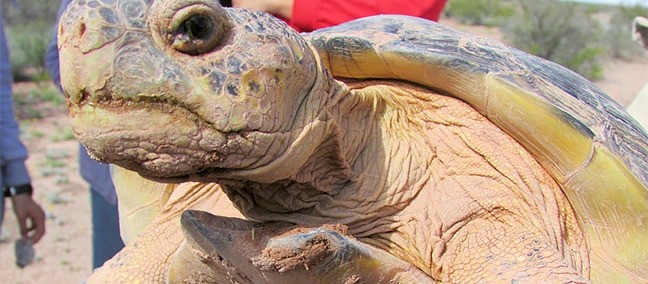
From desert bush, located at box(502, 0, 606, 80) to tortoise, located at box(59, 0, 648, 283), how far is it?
34.6 ft

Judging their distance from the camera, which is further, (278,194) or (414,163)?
(414,163)

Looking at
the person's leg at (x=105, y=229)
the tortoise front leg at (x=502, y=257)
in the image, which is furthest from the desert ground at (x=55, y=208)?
the tortoise front leg at (x=502, y=257)

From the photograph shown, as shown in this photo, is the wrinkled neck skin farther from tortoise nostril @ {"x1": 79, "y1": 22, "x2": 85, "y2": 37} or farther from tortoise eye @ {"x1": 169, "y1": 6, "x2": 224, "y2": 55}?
tortoise nostril @ {"x1": 79, "y1": 22, "x2": 85, "y2": 37}

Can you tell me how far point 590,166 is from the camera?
1.13 m

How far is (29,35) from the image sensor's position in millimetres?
11297

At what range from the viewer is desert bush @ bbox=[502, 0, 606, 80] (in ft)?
37.4

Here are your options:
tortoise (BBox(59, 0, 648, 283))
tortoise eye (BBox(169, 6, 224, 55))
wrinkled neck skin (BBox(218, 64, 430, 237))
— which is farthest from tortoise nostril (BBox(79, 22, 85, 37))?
wrinkled neck skin (BBox(218, 64, 430, 237))

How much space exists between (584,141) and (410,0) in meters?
0.78

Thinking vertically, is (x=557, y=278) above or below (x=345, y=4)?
below

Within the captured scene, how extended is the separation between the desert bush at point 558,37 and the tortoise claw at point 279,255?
10.8m

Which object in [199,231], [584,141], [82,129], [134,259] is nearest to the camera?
[82,129]

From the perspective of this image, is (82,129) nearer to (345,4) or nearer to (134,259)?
(134,259)

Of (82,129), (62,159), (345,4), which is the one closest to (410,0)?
(345,4)

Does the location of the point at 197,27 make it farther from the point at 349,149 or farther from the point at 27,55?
the point at 27,55
